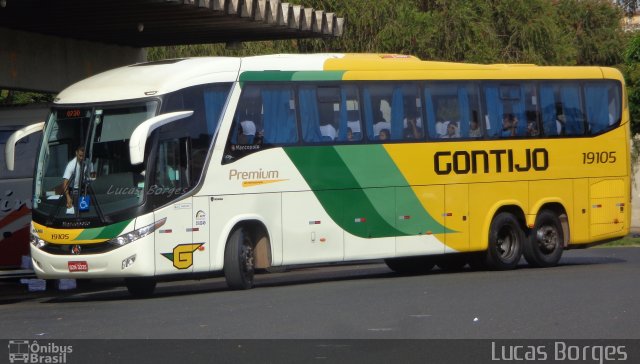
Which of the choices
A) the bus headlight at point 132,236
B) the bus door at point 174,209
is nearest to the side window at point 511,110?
the bus door at point 174,209

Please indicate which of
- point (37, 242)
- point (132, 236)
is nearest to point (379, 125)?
point (132, 236)

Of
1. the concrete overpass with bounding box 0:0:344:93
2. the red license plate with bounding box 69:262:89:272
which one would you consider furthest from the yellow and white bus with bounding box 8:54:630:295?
the concrete overpass with bounding box 0:0:344:93

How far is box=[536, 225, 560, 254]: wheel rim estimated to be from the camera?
2222 centimetres

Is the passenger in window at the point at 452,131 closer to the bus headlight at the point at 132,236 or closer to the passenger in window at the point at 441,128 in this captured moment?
the passenger in window at the point at 441,128

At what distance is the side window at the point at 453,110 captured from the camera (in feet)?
68.1

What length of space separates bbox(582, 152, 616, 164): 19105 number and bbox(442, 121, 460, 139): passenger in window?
2.89 m

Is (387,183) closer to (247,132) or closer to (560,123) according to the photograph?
(247,132)

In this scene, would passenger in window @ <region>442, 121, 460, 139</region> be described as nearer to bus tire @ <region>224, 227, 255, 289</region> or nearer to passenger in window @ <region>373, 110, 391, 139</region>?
passenger in window @ <region>373, 110, 391, 139</region>

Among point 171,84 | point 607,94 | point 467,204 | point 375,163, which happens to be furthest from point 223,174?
point 607,94

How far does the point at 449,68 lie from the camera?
838 inches
